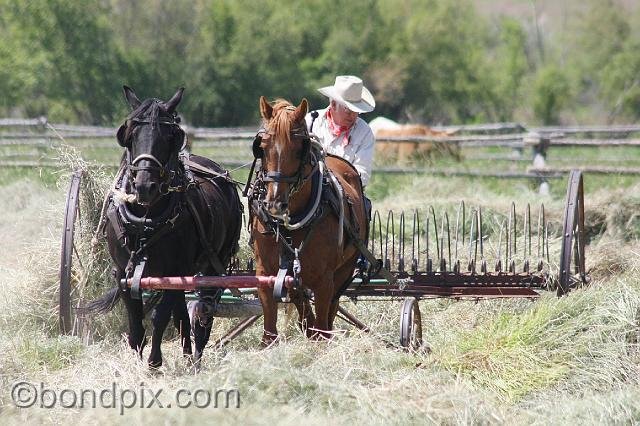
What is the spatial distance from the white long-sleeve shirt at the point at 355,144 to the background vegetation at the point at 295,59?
20.7m

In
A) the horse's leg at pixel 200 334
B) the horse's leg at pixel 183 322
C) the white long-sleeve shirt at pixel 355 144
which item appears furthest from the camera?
the white long-sleeve shirt at pixel 355 144

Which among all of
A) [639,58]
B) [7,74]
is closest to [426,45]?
[639,58]

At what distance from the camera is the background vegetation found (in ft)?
104

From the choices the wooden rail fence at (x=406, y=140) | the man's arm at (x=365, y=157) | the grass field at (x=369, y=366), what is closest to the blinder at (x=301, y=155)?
the grass field at (x=369, y=366)

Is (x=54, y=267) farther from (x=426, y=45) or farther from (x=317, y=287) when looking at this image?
(x=426, y=45)

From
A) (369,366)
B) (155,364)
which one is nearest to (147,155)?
(155,364)

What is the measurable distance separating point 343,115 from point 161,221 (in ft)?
5.61

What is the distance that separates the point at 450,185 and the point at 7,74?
18866 mm

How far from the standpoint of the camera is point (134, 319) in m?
7.05

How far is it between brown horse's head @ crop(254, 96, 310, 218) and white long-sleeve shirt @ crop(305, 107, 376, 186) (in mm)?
1297

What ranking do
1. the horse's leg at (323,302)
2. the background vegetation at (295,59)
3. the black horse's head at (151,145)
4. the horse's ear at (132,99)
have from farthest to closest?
the background vegetation at (295,59), the horse's leg at (323,302), the horse's ear at (132,99), the black horse's head at (151,145)

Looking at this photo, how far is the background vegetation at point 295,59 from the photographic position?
31.7 m

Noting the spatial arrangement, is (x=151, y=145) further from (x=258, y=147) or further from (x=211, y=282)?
(x=211, y=282)

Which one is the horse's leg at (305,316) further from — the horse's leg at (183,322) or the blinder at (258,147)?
the blinder at (258,147)
